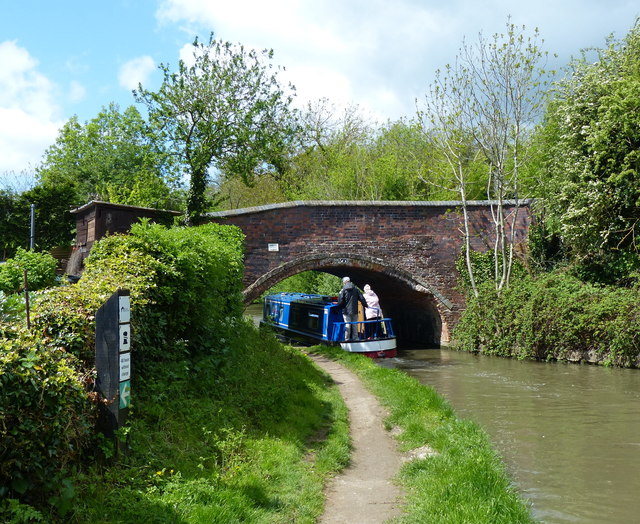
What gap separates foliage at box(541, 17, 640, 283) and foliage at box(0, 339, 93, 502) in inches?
518

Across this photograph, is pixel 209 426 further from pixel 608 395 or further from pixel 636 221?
pixel 636 221

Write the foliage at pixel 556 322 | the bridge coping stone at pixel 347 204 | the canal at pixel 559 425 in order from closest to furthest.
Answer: the canal at pixel 559 425, the foliage at pixel 556 322, the bridge coping stone at pixel 347 204

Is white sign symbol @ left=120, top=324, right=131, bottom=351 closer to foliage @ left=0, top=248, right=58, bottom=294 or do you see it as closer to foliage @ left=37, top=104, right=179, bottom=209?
foliage @ left=0, top=248, right=58, bottom=294

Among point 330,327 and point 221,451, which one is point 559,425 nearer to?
point 221,451

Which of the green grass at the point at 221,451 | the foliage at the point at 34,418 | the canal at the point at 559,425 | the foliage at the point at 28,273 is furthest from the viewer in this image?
the foliage at the point at 28,273

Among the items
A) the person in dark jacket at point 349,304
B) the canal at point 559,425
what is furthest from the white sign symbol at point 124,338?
the person in dark jacket at point 349,304

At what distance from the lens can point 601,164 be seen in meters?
14.7

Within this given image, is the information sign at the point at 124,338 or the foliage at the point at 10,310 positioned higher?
the foliage at the point at 10,310

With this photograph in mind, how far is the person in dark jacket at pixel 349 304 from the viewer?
15547mm

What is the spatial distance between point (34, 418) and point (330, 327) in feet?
44.0

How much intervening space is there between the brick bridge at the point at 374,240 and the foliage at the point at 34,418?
12.9 metres

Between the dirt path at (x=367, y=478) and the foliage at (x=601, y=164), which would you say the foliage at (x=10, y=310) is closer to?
the dirt path at (x=367, y=478)

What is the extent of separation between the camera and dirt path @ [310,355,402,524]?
4711 millimetres

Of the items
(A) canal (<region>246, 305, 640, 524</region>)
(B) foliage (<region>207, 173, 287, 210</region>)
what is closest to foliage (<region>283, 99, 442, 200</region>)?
(B) foliage (<region>207, 173, 287, 210</region>)
